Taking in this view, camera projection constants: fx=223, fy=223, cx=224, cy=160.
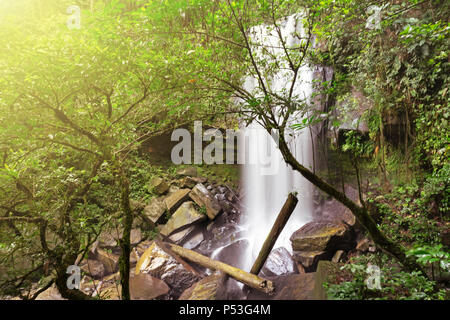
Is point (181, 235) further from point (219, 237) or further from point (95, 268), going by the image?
point (95, 268)

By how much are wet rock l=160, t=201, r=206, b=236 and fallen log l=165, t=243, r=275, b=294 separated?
1.95 ft

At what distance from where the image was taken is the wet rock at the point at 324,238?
4.71 m

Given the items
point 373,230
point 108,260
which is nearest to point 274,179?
point 373,230

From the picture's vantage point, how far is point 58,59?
1781mm

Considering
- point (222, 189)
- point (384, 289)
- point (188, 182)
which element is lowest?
point (384, 289)

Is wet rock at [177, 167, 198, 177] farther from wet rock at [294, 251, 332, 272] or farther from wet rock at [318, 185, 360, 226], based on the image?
wet rock at [294, 251, 332, 272]

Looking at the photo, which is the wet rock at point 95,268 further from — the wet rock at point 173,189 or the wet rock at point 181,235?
the wet rock at point 173,189

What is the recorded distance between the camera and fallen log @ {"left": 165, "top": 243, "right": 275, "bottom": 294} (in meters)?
3.46

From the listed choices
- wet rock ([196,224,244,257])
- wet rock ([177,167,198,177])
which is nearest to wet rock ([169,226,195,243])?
wet rock ([196,224,244,257])

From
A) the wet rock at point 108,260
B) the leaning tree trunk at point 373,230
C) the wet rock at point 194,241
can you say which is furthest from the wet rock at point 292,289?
the wet rock at point 108,260

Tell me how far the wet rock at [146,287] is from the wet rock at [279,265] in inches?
79.3

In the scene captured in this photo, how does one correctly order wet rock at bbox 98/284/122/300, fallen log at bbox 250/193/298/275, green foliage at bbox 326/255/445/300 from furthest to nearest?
1. wet rock at bbox 98/284/122/300
2. fallen log at bbox 250/193/298/275
3. green foliage at bbox 326/255/445/300

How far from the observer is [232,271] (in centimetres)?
394

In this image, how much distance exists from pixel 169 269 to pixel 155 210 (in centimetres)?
219
